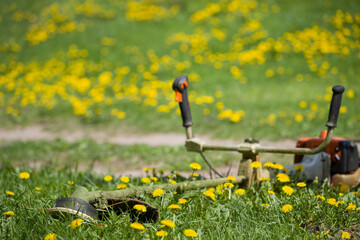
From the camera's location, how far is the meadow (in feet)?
6.81

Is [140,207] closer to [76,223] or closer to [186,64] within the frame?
[76,223]

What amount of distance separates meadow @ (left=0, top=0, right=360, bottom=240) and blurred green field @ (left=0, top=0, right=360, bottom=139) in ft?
0.12

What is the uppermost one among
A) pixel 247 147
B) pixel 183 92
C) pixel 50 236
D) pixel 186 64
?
pixel 186 64

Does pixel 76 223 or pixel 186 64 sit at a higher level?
pixel 186 64

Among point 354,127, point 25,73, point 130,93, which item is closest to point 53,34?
point 25,73

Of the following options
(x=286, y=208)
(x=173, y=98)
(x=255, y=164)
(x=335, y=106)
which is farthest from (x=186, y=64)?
(x=286, y=208)

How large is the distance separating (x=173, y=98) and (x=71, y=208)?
5426 mm

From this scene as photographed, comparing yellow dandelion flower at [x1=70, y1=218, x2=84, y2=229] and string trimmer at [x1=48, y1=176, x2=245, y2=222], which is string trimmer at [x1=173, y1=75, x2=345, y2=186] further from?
yellow dandelion flower at [x1=70, y1=218, x2=84, y2=229]

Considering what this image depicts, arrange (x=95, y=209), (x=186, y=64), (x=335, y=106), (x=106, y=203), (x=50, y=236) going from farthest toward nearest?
(x=186, y=64), (x=335, y=106), (x=106, y=203), (x=95, y=209), (x=50, y=236)

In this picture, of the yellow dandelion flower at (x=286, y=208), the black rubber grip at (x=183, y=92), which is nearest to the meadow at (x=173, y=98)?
the yellow dandelion flower at (x=286, y=208)

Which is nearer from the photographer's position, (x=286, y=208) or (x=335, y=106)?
(x=286, y=208)

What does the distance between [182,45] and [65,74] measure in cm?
288

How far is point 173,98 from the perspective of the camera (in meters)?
7.18

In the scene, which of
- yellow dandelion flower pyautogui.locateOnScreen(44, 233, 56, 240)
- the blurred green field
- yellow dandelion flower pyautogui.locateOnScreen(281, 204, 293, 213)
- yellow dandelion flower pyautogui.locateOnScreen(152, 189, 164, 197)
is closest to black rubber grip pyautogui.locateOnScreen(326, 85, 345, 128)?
yellow dandelion flower pyautogui.locateOnScreen(281, 204, 293, 213)
